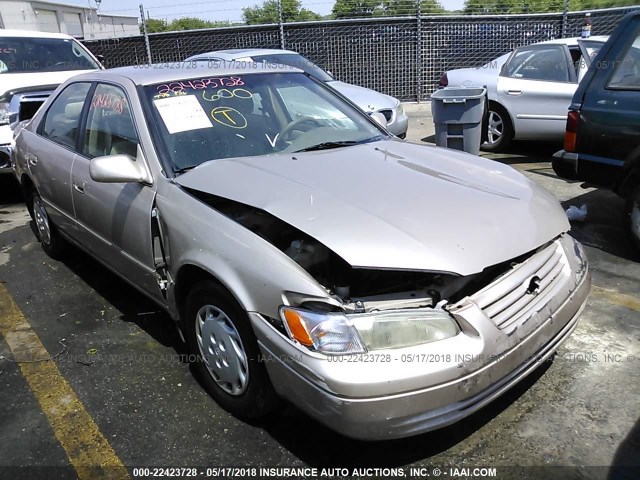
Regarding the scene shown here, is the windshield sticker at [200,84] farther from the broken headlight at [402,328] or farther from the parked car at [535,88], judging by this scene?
the parked car at [535,88]

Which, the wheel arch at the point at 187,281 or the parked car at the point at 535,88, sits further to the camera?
the parked car at the point at 535,88

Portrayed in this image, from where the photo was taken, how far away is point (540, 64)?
765 centimetres

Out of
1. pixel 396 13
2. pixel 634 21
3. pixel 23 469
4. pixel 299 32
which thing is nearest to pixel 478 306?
pixel 23 469

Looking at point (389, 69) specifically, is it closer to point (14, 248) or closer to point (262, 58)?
point (262, 58)

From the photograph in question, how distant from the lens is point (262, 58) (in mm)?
8328

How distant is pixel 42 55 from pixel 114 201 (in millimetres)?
5970

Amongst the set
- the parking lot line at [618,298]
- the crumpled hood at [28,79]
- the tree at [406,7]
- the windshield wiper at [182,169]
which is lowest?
the parking lot line at [618,298]

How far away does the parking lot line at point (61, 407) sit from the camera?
2436mm

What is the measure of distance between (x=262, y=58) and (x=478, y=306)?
7.04 metres

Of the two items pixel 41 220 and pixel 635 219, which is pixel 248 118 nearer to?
pixel 41 220

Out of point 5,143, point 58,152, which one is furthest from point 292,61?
point 58,152

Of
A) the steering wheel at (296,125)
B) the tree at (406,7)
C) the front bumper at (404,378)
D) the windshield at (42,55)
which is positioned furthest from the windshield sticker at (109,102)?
the tree at (406,7)

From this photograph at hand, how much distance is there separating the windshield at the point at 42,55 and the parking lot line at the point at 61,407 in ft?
17.0

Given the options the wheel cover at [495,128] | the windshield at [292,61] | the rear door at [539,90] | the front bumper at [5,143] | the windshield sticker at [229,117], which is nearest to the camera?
the windshield sticker at [229,117]
